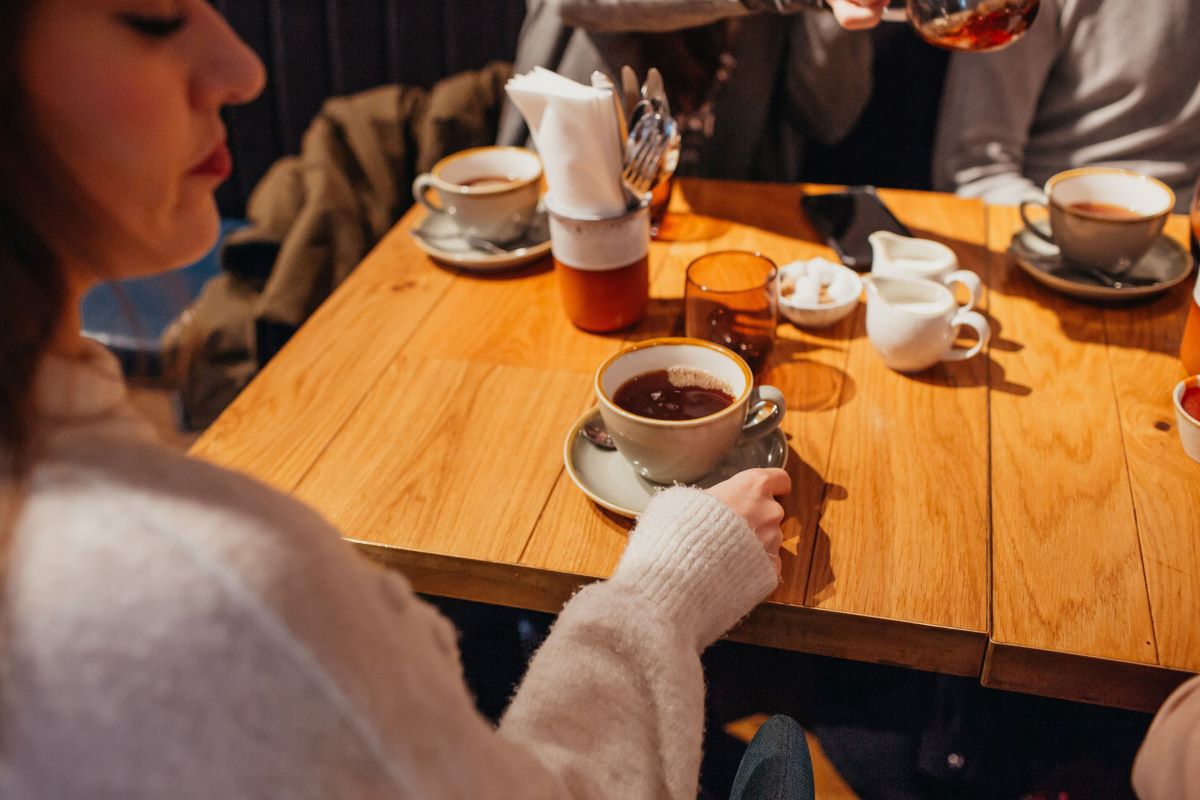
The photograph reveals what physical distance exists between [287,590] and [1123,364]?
1006 mm

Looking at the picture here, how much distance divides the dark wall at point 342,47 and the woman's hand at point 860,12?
124 cm

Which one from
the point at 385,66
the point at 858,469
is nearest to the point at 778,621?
the point at 858,469

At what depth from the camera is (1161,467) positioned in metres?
0.93

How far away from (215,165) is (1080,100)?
1.75 meters

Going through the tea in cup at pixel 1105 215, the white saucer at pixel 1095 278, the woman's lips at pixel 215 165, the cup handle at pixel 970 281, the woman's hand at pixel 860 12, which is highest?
the woman's lips at pixel 215 165

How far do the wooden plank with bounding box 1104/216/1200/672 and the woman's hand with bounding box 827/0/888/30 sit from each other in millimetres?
502

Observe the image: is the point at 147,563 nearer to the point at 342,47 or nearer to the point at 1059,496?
the point at 1059,496

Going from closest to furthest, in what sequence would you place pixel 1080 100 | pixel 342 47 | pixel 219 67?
1. pixel 219 67
2. pixel 1080 100
3. pixel 342 47

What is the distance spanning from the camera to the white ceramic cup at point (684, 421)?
0.86 metres

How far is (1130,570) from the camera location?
0.82 m

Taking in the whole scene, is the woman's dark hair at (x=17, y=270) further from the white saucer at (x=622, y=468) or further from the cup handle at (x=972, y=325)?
the cup handle at (x=972, y=325)

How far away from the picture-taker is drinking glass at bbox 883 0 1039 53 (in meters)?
1.13

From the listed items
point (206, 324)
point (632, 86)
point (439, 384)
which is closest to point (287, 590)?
point (439, 384)

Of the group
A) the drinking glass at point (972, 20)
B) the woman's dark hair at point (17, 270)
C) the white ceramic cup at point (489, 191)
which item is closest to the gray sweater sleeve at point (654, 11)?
the drinking glass at point (972, 20)
